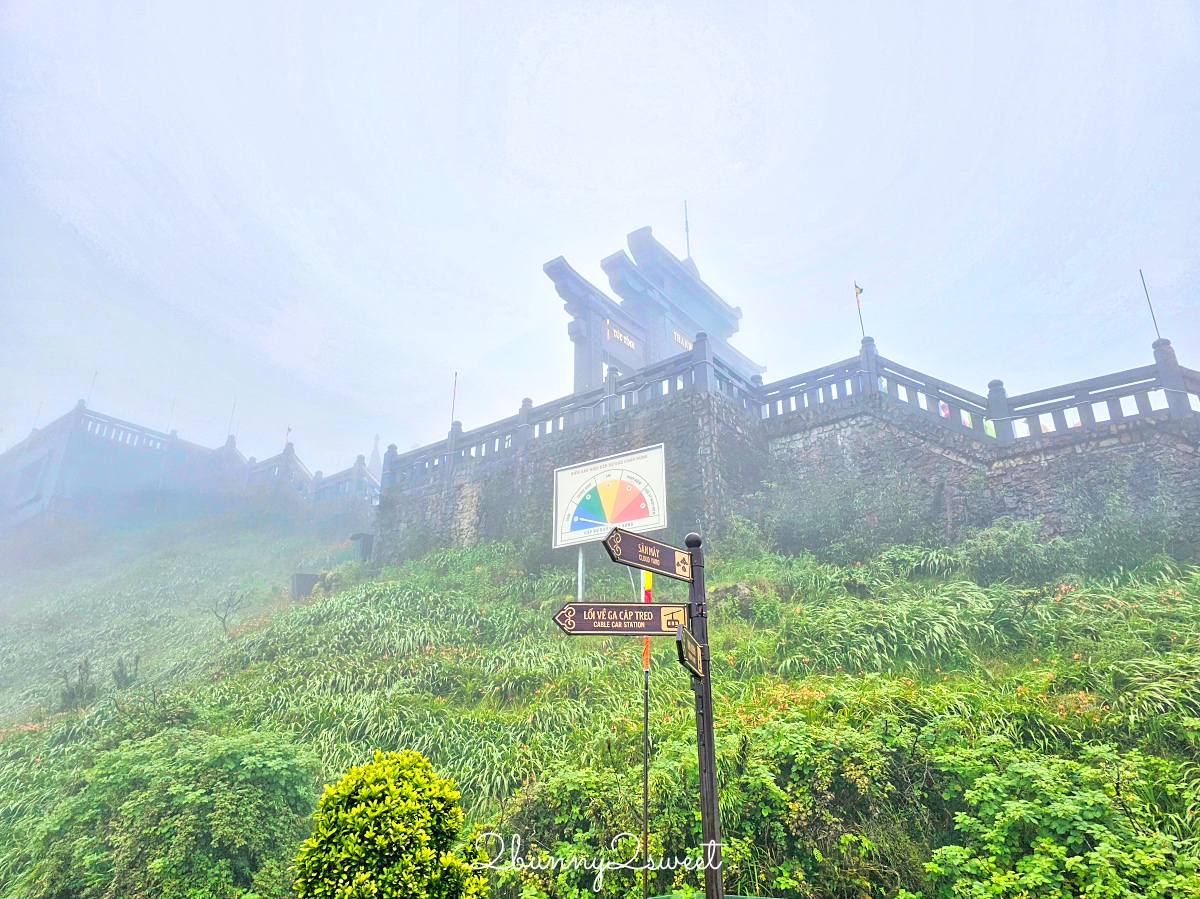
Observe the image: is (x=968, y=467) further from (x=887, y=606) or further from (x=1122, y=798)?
(x=1122, y=798)

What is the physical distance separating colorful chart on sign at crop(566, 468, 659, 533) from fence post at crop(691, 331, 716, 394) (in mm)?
3701

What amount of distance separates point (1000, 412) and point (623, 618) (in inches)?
433

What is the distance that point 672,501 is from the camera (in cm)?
1409

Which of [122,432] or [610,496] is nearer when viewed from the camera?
[610,496]

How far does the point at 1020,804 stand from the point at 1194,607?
472cm

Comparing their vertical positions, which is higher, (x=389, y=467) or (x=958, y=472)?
(x=389, y=467)

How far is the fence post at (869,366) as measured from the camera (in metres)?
13.8

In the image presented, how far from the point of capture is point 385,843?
3.99m

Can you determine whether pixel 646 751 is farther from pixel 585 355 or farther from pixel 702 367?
pixel 585 355

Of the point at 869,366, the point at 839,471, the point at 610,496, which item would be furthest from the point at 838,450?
the point at 610,496

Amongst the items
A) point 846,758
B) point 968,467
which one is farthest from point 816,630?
point 968,467

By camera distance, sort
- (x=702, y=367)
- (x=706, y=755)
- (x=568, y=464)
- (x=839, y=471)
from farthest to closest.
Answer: (x=568, y=464) < (x=702, y=367) < (x=839, y=471) < (x=706, y=755)

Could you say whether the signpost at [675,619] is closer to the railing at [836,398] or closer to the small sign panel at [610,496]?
the small sign panel at [610,496]

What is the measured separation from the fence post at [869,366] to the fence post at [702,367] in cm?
324
